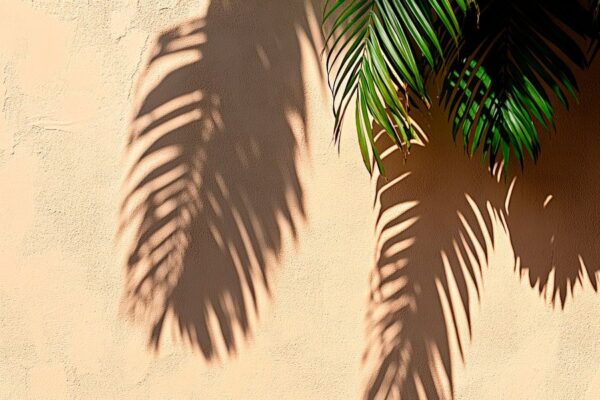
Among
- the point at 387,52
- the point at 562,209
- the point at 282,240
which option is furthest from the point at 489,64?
the point at 282,240

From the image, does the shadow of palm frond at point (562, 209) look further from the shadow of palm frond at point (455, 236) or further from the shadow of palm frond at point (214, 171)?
the shadow of palm frond at point (214, 171)

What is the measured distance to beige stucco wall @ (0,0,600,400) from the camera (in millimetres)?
2570

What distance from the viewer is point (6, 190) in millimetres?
2562

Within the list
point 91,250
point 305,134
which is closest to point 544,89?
point 305,134

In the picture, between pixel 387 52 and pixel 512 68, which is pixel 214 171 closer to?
pixel 387 52

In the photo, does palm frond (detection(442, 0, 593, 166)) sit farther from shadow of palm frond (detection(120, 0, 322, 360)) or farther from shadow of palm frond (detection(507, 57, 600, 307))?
shadow of palm frond (detection(120, 0, 322, 360))

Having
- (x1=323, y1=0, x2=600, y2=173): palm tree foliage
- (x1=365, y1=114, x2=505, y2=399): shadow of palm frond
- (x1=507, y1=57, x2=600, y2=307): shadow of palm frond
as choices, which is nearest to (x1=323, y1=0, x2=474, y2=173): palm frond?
(x1=323, y1=0, x2=600, y2=173): palm tree foliage

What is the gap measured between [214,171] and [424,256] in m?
0.70

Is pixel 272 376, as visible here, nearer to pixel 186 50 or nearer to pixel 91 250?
pixel 91 250

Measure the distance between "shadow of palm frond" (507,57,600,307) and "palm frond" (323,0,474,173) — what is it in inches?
18.1

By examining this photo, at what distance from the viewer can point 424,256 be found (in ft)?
8.79

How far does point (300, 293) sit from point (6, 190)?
0.94 metres

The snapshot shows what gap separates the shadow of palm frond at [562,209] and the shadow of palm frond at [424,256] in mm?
92

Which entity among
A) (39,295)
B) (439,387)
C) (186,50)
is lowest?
(439,387)
